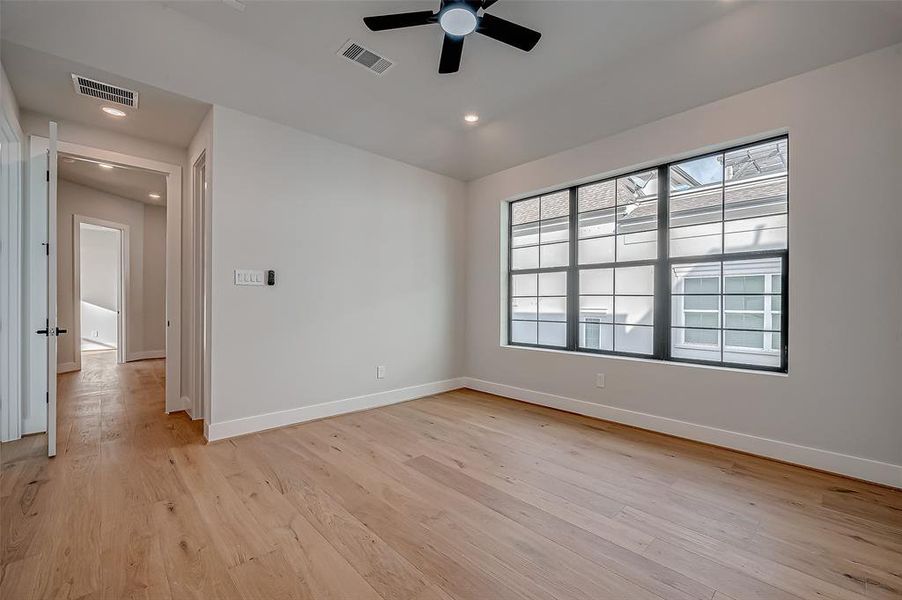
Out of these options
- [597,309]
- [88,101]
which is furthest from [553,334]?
[88,101]

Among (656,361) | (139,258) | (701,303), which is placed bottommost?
(656,361)

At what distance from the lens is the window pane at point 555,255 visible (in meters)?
4.36

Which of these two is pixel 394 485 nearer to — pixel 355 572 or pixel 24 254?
pixel 355 572

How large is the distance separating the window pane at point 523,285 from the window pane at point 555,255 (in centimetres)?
24

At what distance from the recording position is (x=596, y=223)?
161 inches

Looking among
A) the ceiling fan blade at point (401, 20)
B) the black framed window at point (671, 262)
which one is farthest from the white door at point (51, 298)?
the black framed window at point (671, 262)

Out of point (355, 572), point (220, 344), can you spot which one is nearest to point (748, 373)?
point (355, 572)

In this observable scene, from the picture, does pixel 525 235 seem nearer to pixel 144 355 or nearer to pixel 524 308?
pixel 524 308

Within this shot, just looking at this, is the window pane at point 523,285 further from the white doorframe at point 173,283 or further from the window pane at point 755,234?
the white doorframe at point 173,283

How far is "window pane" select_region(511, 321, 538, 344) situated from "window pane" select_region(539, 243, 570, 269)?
0.74 metres

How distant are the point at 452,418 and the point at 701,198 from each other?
10.1 ft

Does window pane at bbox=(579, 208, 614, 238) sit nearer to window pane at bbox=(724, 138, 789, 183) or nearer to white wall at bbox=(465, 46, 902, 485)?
white wall at bbox=(465, 46, 902, 485)

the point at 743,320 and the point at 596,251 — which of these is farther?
the point at 596,251

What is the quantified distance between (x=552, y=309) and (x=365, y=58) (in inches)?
123
